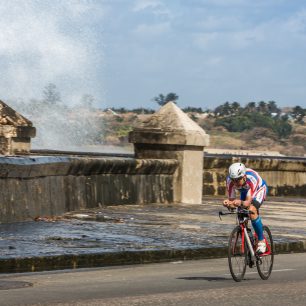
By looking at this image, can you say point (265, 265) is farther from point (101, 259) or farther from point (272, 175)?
point (272, 175)

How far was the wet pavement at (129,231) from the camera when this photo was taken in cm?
1516

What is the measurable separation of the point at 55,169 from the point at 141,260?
479 cm

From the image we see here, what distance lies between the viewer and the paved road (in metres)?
11.6

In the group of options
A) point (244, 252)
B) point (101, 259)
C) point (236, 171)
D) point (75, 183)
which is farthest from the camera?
point (75, 183)

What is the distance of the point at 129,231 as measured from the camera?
1773 centimetres

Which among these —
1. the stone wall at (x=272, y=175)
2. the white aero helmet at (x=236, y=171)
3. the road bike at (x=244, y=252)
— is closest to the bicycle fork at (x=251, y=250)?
the road bike at (x=244, y=252)

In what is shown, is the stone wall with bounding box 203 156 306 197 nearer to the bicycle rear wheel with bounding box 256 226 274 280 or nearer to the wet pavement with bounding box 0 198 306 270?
the wet pavement with bounding box 0 198 306 270

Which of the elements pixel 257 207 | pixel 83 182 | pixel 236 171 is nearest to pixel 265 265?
pixel 257 207

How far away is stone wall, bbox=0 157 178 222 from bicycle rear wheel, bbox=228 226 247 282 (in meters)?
4.48

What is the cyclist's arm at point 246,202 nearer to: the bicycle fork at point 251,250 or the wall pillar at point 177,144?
the bicycle fork at point 251,250

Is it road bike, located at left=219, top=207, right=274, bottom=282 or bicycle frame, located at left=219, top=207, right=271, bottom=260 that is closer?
road bike, located at left=219, top=207, right=274, bottom=282

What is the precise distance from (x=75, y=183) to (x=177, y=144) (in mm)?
4130

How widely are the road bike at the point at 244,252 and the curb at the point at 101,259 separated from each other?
1474 mm

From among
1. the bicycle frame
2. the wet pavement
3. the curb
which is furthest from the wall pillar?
the bicycle frame
